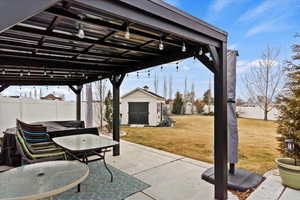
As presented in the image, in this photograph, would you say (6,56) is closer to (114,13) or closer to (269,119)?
(114,13)

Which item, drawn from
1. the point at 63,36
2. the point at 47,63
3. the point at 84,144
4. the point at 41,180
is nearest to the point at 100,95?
the point at 47,63

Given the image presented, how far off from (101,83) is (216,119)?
8.22 m

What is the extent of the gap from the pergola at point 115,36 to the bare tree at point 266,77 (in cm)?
839

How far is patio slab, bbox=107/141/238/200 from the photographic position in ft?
8.12

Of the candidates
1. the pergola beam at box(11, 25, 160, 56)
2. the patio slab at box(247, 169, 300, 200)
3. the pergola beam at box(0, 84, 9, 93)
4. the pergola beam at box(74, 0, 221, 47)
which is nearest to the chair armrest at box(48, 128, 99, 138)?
the pergola beam at box(11, 25, 160, 56)

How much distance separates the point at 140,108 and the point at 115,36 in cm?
893

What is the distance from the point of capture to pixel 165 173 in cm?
323

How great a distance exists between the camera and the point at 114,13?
1420mm

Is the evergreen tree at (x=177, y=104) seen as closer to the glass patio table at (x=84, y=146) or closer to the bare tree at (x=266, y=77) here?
the bare tree at (x=266, y=77)

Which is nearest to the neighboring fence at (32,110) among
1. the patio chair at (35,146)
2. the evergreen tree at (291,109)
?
the patio chair at (35,146)

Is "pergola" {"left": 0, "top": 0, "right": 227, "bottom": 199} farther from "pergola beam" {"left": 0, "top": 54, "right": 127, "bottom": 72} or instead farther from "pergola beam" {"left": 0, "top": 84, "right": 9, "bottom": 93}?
"pergola beam" {"left": 0, "top": 84, "right": 9, "bottom": 93}

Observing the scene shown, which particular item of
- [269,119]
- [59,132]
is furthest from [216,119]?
[269,119]

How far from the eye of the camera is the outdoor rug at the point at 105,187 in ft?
7.93

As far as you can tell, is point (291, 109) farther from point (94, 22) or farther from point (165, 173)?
point (94, 22)
